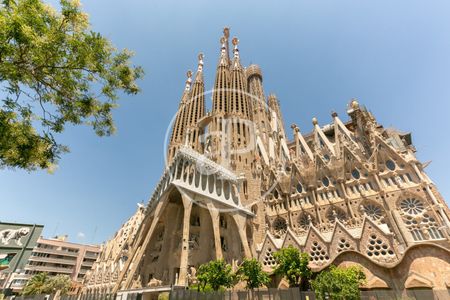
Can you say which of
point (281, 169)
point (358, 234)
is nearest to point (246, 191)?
point (281, 169)

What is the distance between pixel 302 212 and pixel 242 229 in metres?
7.01

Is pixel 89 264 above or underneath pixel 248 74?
underneath

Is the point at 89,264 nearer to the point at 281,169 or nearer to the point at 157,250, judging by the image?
the point at 157,250


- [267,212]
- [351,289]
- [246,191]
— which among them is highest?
[246,191]

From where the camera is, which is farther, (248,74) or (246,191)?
(248,74)

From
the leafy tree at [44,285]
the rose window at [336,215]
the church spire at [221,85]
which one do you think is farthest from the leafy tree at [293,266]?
the leafy tree at [44,285]

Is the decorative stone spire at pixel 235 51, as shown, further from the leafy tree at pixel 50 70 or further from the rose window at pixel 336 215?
the leafy tree at pixel 50 70

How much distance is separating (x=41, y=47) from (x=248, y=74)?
56562 millimetres

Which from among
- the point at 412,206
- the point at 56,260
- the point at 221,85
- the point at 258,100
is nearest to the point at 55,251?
the point at 56,260

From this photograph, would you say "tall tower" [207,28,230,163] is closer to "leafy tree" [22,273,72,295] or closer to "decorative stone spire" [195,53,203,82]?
"decorative stone spire" [195,53,203,82]

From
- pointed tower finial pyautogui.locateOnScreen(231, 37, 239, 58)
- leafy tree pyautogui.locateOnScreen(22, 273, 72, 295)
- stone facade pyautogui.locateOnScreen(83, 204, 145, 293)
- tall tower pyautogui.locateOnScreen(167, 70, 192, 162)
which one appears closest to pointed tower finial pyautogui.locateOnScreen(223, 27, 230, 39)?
pointed tower finial pyautogui.locateOnScreen(231, 37, 239, 58)

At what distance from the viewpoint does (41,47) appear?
18.3 feet

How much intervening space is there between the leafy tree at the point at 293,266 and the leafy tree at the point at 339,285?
5.08ft

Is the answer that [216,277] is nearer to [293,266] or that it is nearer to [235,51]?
[293,266]
